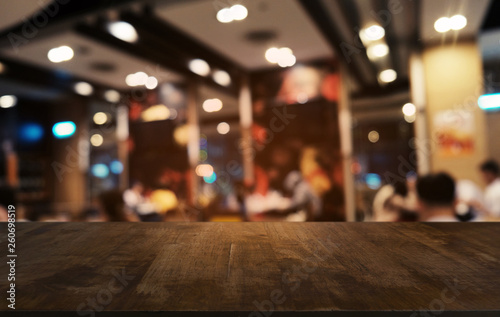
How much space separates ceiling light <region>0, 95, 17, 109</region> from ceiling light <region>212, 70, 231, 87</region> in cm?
454

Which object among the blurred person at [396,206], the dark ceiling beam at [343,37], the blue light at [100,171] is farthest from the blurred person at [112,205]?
the blue light at [100,171]

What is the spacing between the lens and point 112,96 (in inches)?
301

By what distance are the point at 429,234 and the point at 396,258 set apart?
0.23 m

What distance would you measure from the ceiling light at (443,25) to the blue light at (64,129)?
7226 mm

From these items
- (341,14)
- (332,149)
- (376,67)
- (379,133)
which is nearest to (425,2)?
(341,14)

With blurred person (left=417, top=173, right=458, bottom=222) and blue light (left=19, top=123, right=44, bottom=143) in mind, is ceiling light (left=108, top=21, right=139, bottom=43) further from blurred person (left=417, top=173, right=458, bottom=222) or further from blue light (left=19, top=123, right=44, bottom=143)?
blue light (left=19, top=123, right=44, bottom=143)

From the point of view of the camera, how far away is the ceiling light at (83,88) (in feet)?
23.2

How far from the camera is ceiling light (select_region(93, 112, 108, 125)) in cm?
830

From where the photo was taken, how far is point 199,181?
6.59 metres

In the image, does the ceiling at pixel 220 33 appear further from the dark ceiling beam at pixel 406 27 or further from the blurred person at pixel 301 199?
the blurred person at pixel 301 199

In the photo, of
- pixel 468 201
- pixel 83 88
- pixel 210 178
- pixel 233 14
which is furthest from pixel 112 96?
pixel 468 201

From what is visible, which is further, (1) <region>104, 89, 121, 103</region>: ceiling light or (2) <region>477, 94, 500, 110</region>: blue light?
(1) <region>104, 89, 121, 103</region>: ceiling light

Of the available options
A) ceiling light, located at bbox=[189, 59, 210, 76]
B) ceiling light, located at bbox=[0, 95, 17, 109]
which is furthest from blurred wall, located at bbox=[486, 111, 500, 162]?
ceiling light, located at bbox=[0, 95, 17, 109]

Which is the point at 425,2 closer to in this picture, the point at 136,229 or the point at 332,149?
the point at 332,149
